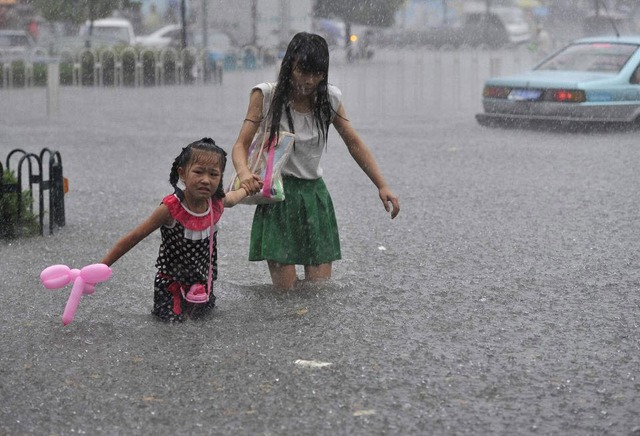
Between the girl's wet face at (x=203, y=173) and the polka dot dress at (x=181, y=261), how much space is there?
151mm

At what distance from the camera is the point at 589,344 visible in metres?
5.77

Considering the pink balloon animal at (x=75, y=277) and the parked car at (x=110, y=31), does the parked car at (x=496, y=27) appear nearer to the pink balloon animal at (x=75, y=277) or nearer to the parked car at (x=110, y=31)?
the parked car at (x=110, y=31)

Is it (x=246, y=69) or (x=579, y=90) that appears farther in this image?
(x=246, y=69)

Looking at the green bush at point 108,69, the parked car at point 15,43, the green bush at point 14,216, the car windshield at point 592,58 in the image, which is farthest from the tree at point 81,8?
the green bush at point 14,216

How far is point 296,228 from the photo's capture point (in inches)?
265

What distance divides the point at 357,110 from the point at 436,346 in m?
17.2

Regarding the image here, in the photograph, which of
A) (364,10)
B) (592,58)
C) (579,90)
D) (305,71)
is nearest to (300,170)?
(305,71)

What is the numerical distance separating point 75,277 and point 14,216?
3.20 m

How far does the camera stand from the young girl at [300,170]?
6.46m

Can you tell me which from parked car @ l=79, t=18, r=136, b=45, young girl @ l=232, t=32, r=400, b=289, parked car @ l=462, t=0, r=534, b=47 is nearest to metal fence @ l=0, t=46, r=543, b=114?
parked car @ l=79, t=18, r=136, b=45

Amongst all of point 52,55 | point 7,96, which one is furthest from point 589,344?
point 52,55

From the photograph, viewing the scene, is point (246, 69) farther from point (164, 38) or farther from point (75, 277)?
point (75, 277)

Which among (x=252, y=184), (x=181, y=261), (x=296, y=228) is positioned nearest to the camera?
(x=252, y=184)

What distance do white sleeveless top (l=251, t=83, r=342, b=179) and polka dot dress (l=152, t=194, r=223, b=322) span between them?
0.66m
